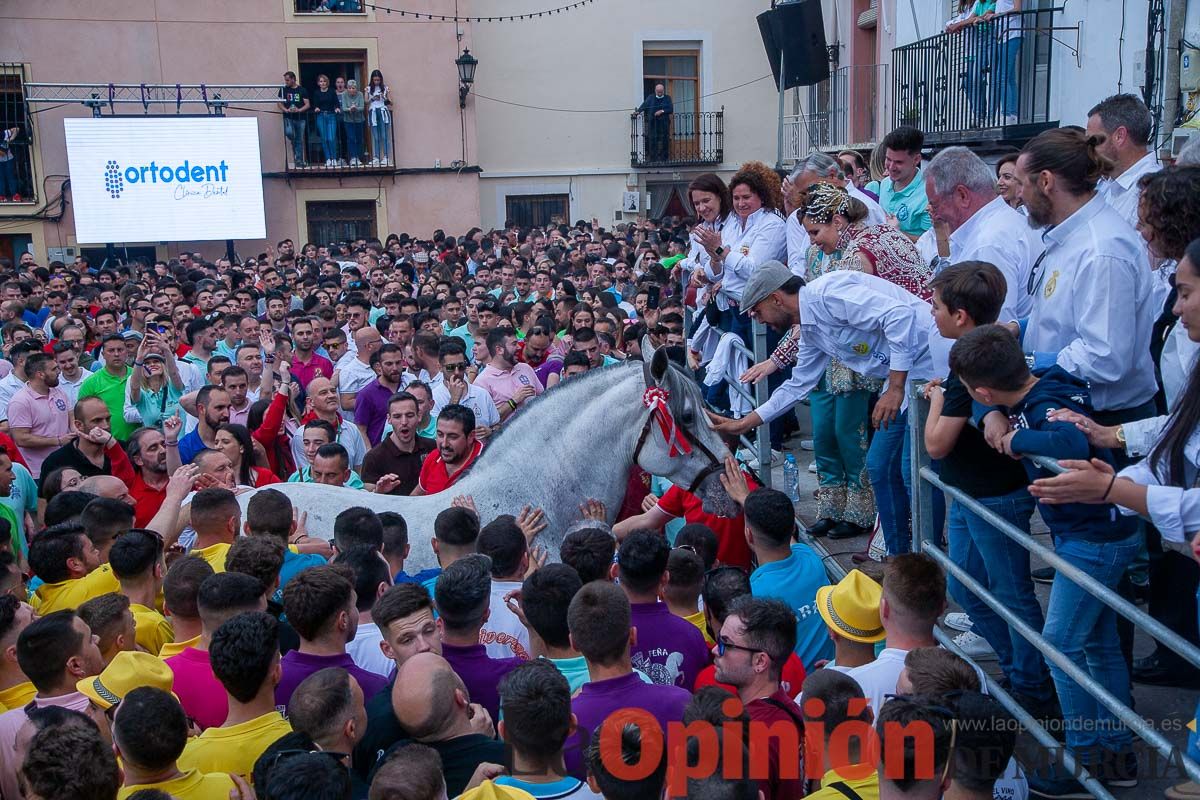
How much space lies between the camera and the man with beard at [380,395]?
8828mm

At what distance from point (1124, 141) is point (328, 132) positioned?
920 inches

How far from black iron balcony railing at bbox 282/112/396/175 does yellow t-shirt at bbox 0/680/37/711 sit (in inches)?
939

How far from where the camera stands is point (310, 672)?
4.18 m

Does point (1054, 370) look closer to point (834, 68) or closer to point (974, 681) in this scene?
point (974, 681)

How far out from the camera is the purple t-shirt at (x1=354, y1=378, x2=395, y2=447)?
888 centimetres

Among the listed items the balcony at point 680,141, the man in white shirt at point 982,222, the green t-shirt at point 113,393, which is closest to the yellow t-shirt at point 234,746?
the man in white shirt at point 982,222

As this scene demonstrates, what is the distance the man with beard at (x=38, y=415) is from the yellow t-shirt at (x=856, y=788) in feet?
24.3

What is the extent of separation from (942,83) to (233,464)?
12560 millimetres

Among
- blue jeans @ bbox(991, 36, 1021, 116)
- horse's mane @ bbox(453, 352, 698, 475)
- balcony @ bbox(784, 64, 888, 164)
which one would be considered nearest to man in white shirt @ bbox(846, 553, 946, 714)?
horse's mane @ bbox(453, 352, 698, 475)

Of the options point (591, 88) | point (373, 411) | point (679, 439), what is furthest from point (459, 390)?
point (591, 88)

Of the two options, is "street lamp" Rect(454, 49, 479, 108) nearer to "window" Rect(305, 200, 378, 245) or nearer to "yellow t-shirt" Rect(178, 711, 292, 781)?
"window" Rect(305, 200, 378, 245)

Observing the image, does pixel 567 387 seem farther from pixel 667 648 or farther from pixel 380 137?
pixel 380 137

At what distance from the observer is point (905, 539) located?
593 cm

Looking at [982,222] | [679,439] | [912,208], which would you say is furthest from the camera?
[912,208]
